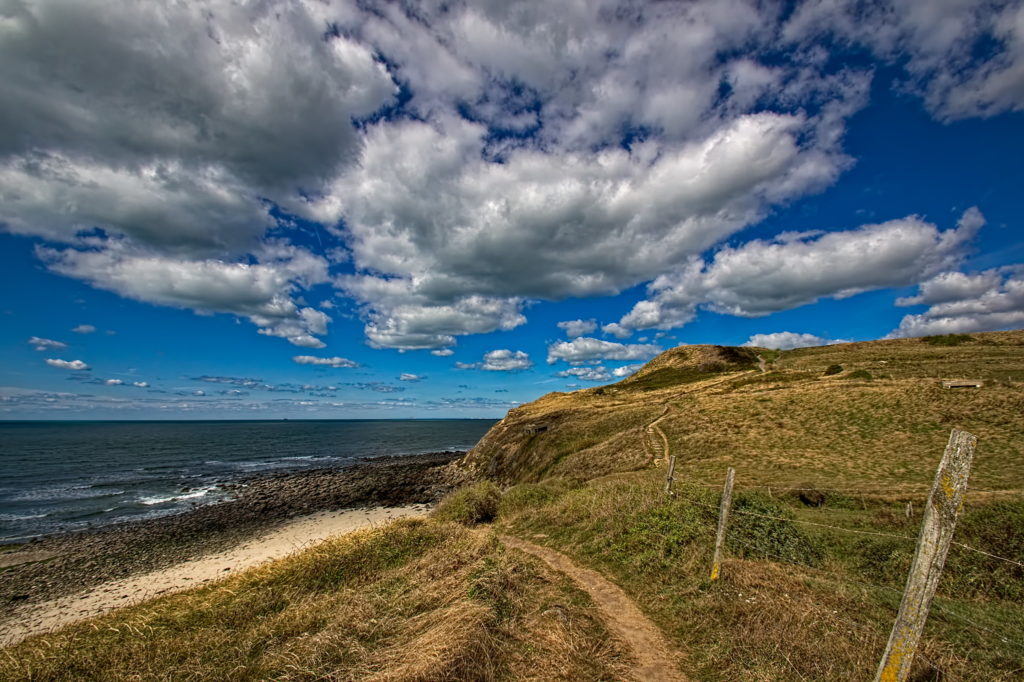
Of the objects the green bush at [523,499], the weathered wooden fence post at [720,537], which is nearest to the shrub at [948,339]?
the green bush at [523,499]

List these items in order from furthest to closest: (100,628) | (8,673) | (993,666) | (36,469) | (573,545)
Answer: (36,469), (573,545), (100,628), (8,673), (993,666)

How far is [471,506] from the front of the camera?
82.8ft

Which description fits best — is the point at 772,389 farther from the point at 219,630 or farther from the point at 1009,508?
the point at 219,630

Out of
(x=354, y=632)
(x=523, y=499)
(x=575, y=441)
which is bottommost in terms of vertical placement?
(x=354, y=632)

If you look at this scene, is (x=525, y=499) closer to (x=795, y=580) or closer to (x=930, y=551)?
(x=795, y=580)

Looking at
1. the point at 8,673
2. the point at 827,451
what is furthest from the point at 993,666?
the point at 827,451

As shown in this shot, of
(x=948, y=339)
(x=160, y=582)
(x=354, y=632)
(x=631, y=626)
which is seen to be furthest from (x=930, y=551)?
(x=948, y=339)

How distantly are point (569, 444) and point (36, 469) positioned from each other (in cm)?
10098

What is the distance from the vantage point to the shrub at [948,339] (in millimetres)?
80812

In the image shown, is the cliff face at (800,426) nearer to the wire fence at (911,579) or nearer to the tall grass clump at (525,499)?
the wire fence at (911,579)

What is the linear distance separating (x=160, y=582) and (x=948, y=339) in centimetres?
12313

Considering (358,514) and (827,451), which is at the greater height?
(827,451)

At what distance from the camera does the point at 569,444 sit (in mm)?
50688

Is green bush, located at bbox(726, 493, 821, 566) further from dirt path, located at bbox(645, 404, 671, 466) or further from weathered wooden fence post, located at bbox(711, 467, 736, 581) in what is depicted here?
dirt path, located at bbox(645, 404, 671, 466)
